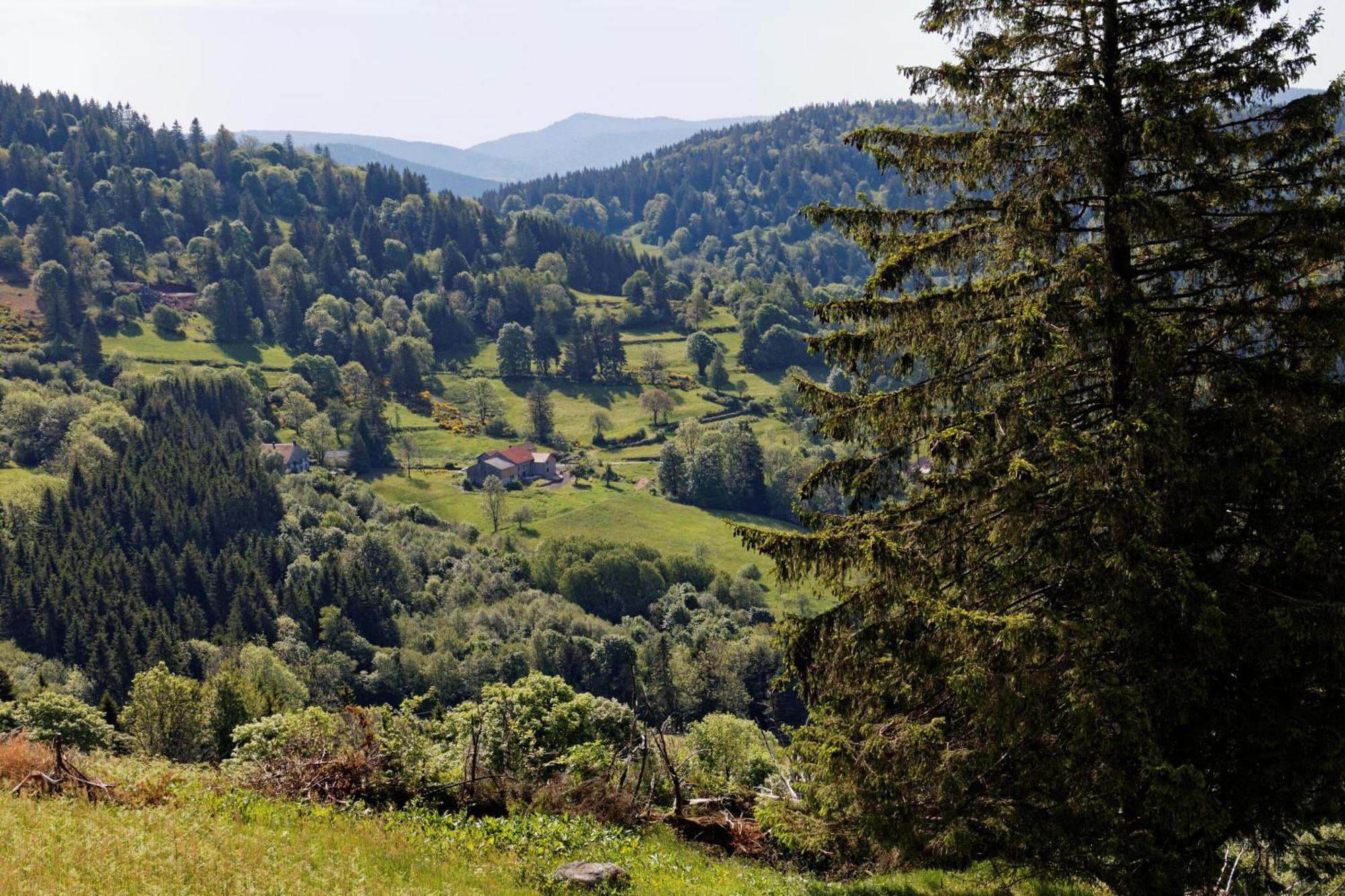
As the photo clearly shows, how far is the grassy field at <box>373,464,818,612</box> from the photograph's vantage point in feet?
433

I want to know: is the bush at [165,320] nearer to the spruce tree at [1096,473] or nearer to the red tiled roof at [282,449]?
the red tiled roof at [282,449]

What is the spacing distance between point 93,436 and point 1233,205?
14879 cm

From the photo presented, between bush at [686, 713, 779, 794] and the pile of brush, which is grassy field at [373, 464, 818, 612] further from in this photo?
the pile of brush

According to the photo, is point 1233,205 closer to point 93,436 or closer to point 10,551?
point 10,551

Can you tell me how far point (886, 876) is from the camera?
1501 centimetres

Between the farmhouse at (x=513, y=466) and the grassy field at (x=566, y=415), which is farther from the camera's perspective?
the grassy field at (x=566, y=415)

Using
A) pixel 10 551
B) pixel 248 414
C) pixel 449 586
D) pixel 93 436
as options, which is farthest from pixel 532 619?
pixel 248 414

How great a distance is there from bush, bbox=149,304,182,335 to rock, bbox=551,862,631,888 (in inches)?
8467

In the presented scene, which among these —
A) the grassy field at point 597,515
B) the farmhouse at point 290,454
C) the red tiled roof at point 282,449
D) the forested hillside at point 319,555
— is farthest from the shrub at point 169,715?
the farmhouse at point 290,454

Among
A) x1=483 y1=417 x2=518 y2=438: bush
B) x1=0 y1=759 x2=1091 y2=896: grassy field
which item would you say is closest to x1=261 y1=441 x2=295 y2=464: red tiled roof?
x1=483 y1=417 x2=518 y2=438: bush

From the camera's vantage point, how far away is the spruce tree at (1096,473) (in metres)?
11.3

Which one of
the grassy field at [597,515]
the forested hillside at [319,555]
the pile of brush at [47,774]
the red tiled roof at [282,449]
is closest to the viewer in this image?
the pile of brush at [47,774]

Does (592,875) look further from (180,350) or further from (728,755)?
(180,350)

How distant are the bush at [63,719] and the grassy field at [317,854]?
22860mm
